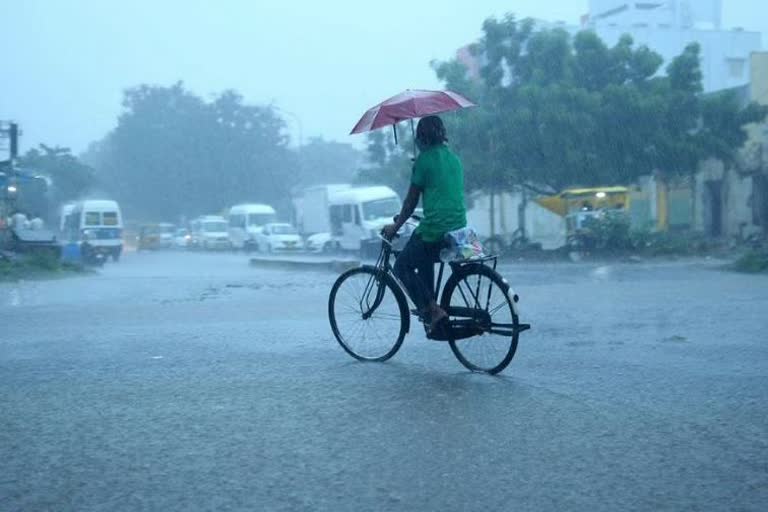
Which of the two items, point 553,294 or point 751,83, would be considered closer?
point 553,294

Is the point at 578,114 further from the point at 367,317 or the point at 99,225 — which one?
the point at 99,225

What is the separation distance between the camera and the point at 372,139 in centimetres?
4541

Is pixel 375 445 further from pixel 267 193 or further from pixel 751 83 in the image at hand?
pixel 267 193

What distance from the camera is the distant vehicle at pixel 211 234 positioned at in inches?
2116

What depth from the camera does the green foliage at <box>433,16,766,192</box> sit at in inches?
1131

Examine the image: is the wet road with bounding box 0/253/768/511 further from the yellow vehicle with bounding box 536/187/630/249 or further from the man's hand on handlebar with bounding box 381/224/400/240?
the yellow vehicle with bounding box 536/187/630/249

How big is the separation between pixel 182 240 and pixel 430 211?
5441cm

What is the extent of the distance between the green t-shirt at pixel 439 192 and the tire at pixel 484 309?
33 centimetres

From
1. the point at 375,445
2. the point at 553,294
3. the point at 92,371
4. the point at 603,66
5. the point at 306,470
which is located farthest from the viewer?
the point at 603,66

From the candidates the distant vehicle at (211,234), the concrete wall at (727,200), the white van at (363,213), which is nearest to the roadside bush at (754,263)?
the concrete wall at (727,200)

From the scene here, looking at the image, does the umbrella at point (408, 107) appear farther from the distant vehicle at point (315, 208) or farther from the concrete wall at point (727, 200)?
the distant vehicle at point (315, 208)

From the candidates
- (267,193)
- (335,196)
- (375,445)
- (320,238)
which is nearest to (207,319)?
(375,445)

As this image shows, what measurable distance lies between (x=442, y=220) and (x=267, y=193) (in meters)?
65.0

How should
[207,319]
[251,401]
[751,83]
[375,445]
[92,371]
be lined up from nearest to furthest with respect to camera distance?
[375,445], [251,401], [92,371], [207,319], [751,83]
